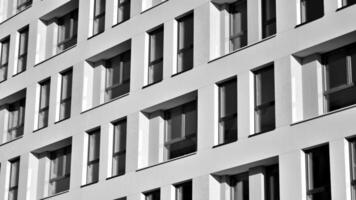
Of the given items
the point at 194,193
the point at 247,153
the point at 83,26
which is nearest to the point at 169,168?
the point at 194,193

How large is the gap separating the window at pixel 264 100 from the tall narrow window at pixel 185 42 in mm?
3643

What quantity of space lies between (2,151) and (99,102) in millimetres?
6177

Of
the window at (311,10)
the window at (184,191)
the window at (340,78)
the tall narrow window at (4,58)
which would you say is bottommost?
the window at (184,191)

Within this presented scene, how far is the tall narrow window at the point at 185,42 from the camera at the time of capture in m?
35.2

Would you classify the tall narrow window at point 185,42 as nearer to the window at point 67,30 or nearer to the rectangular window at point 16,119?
the window at point 67,30

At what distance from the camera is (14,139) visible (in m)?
41.7

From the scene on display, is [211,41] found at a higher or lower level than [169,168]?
higher

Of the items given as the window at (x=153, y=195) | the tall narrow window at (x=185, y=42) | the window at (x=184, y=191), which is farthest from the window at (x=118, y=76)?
the window at (x=184, y=191)

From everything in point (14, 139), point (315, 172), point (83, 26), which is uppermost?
point (83, 26)

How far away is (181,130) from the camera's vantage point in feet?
114

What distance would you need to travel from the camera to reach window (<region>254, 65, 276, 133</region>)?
31.5 m

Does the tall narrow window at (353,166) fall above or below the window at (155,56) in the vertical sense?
below

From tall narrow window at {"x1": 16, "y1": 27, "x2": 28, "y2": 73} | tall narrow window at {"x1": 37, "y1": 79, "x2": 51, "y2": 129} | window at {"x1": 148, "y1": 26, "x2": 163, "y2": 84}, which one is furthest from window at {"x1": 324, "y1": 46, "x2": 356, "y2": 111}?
tall narrow window at {"x1": 16, "y1": 27, "x2": 28, "y2": 73}

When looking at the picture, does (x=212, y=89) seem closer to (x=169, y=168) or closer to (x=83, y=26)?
(x=169, y=168)
